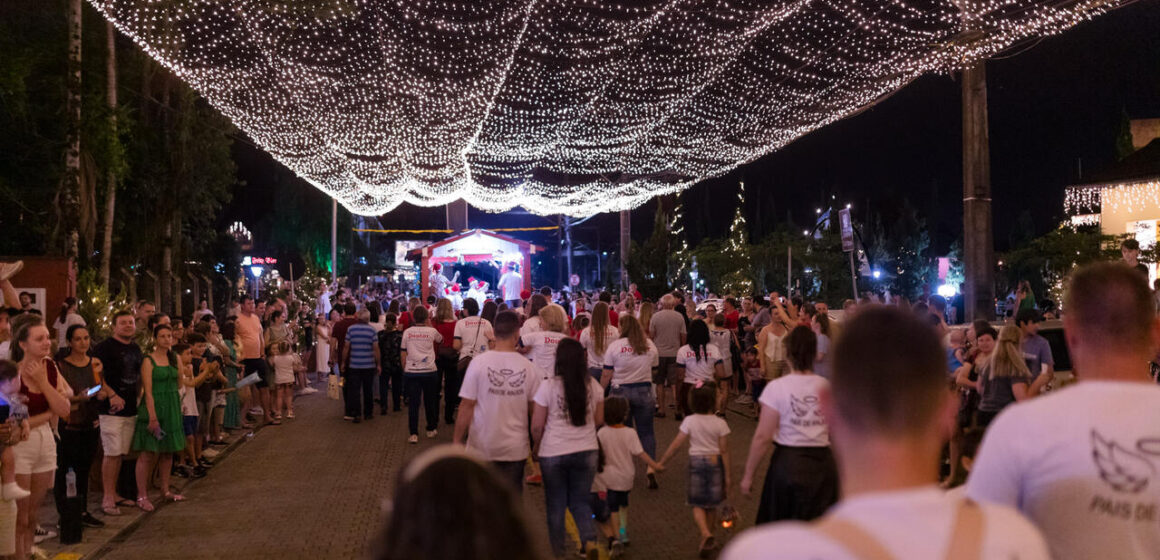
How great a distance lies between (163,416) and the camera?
914 centimetres

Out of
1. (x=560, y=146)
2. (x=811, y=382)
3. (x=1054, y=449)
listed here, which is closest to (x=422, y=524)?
(x=1054, y=449)

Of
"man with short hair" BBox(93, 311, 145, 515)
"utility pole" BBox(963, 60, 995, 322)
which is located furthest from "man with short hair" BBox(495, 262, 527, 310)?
"man with short hair" BBox(93, 311, 145, 515)

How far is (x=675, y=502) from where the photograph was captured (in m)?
8.92

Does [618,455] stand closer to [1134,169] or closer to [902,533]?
[902,533]

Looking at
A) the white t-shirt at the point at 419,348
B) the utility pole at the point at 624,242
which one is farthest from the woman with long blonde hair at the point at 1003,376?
the utility pole at the point at 624,242

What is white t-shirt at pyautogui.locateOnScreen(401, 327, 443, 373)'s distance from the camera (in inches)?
501

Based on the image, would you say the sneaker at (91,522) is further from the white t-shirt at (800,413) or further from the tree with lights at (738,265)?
the tree with lights at (738,265)

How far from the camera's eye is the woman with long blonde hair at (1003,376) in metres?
7.93

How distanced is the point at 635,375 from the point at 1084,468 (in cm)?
705

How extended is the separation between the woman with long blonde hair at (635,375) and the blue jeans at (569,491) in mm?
2882

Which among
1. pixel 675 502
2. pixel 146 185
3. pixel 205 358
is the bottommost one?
pixel 675 502

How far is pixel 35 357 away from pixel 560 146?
18.4m

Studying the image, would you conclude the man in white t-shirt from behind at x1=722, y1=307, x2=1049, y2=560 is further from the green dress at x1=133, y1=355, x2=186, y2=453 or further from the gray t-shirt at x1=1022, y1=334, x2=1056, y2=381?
the green dress at x1=133, y1=355, x2=186, y2=453

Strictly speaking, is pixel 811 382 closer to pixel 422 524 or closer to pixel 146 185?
pixel 422 524
